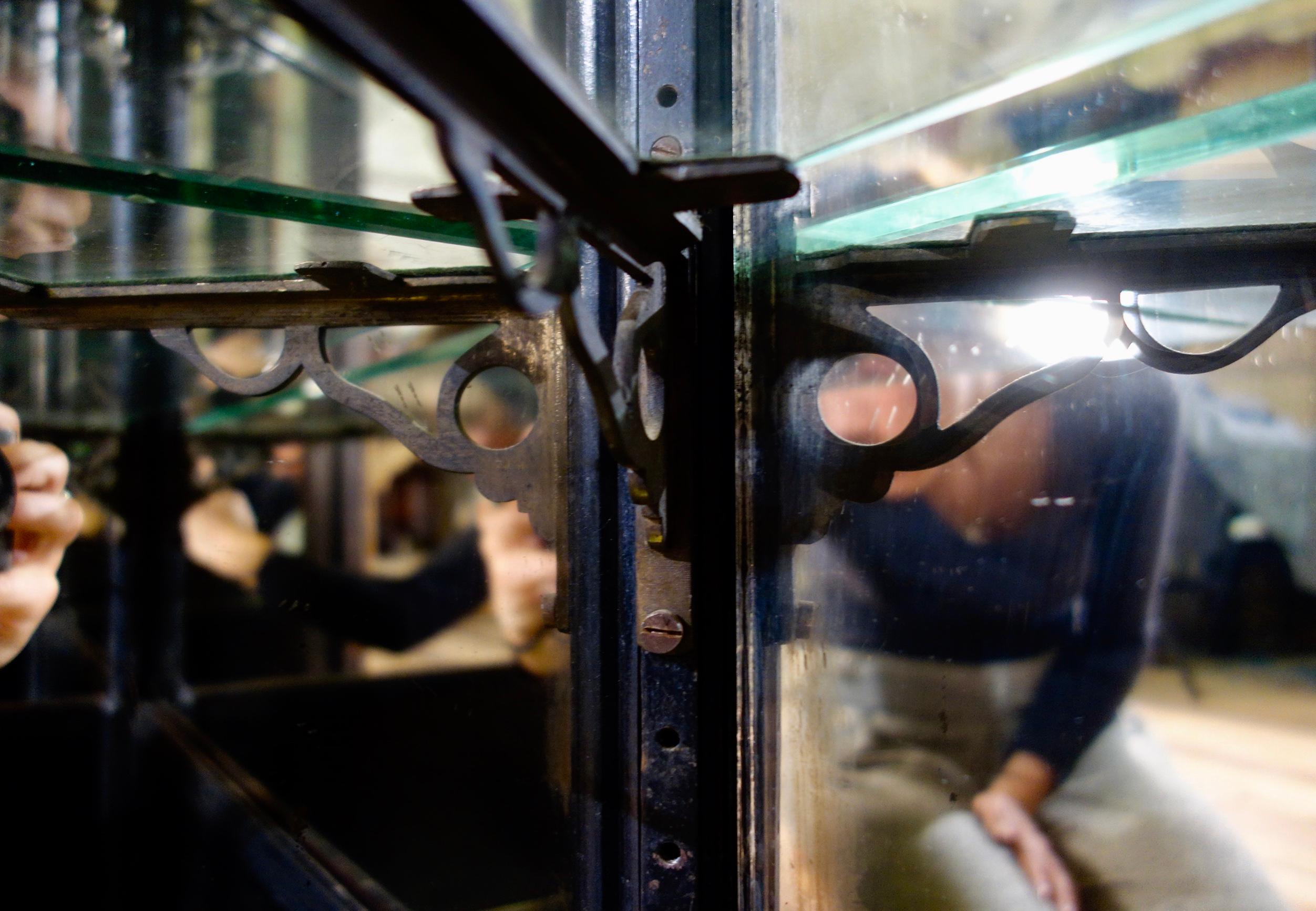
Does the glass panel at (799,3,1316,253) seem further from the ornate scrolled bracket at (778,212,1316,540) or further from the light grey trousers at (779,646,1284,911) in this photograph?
the light grey trousers at (779,646,1284,911)

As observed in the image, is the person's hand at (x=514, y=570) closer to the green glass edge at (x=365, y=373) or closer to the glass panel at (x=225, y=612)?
the glass panel at (x=225, y=612)

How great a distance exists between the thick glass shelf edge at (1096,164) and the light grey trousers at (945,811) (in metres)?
0.30

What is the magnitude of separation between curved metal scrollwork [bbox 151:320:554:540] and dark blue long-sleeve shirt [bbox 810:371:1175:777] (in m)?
0.22

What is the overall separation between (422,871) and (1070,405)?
80 centimetres

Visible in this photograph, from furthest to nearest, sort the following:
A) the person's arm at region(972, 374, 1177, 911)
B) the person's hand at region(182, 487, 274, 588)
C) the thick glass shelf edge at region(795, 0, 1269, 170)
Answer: the person's hand at region(182, 487, 274, 588), the person's arm at region(972, 374, 1177, 911), the thick glass shelf edge at region(795, 0, 1269, 170)

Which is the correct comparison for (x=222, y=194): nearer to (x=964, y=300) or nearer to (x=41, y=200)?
(x=41, y=200)

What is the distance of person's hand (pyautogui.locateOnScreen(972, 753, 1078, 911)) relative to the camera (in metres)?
0.61

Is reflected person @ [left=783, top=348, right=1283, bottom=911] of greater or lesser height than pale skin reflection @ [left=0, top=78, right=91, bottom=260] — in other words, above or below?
below

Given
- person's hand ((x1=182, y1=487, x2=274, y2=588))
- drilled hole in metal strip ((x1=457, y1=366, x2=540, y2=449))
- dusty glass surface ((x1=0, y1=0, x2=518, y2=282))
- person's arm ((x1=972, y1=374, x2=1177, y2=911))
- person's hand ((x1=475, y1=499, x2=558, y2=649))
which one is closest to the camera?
dusty glass surface ((x1=0, y1=0, x2=518, y2=282))

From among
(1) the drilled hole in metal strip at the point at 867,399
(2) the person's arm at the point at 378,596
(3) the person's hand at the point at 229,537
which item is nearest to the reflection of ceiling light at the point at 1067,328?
(1) the drilled hole in metal strip at the point at 867,399

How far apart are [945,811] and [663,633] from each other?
0.32 m

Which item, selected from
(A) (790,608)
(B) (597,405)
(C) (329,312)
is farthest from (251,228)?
(A) (790,608)

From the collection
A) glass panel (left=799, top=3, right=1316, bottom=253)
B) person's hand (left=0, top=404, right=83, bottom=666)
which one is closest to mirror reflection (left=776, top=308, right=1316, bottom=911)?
glass panel (left=799, top=3, right=1316, bottom=253)

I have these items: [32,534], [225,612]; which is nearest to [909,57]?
[32,534]
